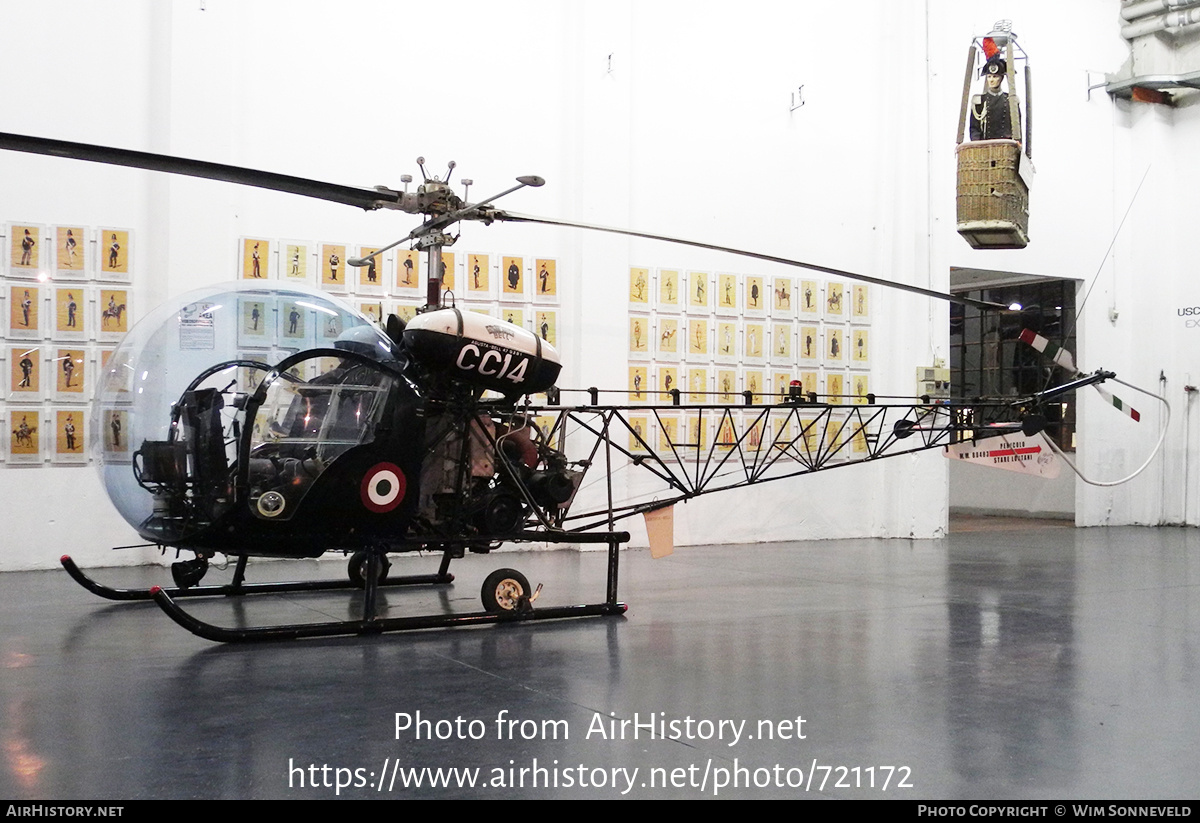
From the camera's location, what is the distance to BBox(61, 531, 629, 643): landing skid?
15.0 feet

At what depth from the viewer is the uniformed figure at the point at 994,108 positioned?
24.1ft

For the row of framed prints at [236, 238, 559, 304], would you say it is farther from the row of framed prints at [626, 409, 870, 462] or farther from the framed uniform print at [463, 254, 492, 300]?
the row of framed prints at [626, 409, 870, 462]

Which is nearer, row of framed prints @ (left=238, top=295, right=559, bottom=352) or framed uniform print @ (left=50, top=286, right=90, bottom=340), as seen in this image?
row of framed prints @ (left=238, top=295, right=559, bottom=352)

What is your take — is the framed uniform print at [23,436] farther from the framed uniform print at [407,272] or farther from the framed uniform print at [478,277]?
the framed uniform print at [478,277]

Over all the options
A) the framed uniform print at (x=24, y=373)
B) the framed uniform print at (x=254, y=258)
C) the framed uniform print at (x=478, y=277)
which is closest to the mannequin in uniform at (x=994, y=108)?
the framed uniform print at (x=478, y=277)

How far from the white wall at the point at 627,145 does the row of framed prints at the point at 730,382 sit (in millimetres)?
270

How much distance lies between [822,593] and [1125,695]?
273cm

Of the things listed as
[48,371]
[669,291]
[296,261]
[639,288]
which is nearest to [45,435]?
[48,371]

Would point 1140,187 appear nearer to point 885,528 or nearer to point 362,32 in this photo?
point 885,528

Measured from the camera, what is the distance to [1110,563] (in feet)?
27.0

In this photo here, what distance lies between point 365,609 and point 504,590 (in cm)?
80

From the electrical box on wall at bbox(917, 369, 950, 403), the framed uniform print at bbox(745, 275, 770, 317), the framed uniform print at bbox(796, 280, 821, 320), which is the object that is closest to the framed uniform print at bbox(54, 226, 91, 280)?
the framed uniform print at bbox(745, 275, 770, 317)

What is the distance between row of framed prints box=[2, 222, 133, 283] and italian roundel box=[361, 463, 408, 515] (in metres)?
3.78

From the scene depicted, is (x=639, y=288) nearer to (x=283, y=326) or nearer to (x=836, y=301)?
(x=836, y=301)
